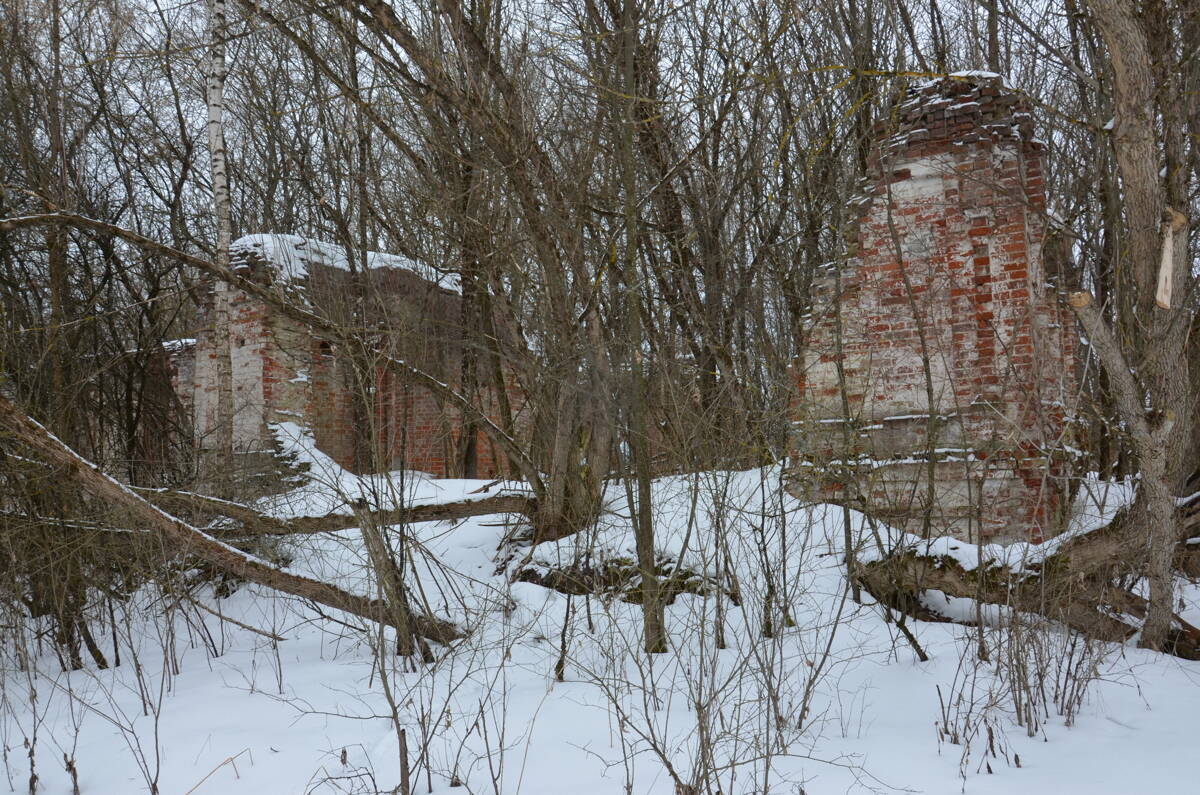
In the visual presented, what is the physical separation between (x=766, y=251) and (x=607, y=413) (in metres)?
5.48

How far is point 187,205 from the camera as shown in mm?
15922

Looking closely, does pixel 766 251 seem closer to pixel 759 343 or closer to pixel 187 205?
pixel 759 343

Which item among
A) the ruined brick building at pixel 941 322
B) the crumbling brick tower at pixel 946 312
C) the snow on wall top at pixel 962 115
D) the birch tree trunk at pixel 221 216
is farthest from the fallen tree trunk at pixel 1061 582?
the birch tree trunk at pixel 221 216

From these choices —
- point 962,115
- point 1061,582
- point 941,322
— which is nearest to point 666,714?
point 1061,582

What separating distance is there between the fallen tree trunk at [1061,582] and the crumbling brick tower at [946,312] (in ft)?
2.62

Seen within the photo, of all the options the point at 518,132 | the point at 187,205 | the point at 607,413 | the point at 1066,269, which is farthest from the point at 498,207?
the point at 187,205

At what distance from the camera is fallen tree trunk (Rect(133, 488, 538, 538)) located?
5949 millimetres

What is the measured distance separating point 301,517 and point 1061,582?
193 inches

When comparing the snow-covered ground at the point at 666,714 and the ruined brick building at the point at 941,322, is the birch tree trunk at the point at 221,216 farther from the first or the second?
the snow-covered ground at the point at 666,714

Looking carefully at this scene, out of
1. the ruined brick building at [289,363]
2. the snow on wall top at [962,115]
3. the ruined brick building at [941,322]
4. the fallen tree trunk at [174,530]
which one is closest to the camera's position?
the fallen tree trunk at [174,530]

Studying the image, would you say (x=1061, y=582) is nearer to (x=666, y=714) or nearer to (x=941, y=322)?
(x=666, y=714)

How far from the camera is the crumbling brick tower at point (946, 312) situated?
663 cm

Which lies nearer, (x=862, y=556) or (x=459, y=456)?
(x=862, y=556)

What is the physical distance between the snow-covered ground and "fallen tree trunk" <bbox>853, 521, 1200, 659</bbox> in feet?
0.70
